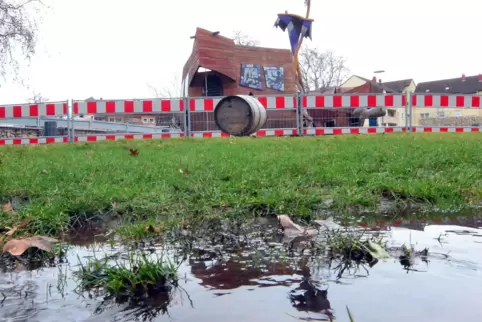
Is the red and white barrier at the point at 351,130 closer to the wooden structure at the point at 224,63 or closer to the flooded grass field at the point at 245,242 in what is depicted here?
the flooded grass field at the point at 245,242

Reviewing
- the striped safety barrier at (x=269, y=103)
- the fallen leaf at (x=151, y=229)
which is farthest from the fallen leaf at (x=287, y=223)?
the striped safety barrier at (x=269, y=103)

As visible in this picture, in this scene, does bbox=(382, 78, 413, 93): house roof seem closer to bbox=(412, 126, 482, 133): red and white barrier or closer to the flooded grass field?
bbox=(412, 126, 482, 133): red and white barrier

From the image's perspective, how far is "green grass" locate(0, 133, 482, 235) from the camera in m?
4.20

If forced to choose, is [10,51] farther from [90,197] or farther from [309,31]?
[309,31]

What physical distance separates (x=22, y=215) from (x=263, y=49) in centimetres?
2157

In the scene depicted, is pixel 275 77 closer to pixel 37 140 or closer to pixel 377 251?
pixel 37 140

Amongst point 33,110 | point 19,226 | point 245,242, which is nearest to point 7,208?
point 19,226

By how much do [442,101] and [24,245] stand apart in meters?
14.8

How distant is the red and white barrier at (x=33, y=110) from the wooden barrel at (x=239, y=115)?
4.94 metres

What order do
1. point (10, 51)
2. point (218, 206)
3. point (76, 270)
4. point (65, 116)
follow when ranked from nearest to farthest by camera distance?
point (76, 270) < point (218, 206) < point (10, 51) < point (65, 116)

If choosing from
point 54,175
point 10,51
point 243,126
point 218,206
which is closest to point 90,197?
point 218,206

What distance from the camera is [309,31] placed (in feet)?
82.5

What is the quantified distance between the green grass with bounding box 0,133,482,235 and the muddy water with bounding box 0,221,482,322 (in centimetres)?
107

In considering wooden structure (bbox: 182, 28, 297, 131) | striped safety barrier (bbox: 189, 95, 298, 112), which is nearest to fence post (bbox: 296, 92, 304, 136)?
striped safety barrier (bbox: 189, 95, 298, 112)
